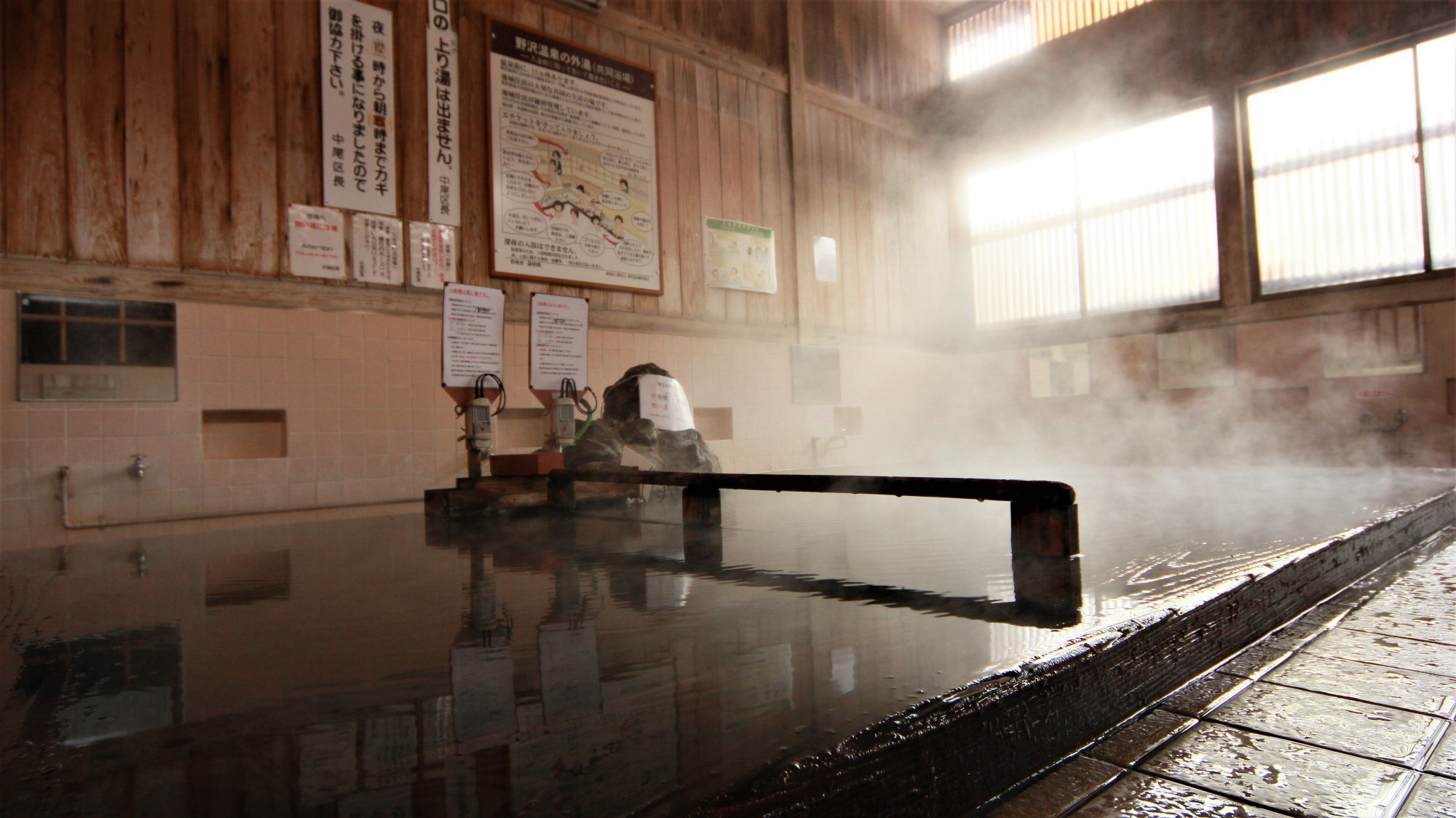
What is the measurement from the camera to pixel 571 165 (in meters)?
4.82

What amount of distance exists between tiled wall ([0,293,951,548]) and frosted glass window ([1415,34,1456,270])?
551 centimetres

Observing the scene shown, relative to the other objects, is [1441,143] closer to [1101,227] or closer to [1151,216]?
[1151,216]

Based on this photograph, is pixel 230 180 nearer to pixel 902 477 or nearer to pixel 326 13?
pixel 326 13

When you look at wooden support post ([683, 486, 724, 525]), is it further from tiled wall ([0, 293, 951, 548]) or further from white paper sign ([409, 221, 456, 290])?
white paper sign ([409, 221, 456, 290])

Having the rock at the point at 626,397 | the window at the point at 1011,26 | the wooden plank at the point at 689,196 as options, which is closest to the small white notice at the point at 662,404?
the rock at the point at 626,397

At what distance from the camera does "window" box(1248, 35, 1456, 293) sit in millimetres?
4957

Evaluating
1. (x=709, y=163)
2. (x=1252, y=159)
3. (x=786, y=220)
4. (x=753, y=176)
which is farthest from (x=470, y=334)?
(x=1252, y=159)

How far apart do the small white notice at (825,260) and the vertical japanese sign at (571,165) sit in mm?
1681

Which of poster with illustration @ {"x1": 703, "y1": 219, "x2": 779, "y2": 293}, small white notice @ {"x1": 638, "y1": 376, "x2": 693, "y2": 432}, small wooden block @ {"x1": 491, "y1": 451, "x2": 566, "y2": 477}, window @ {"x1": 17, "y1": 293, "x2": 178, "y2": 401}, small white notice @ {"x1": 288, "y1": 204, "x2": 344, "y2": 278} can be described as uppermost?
poster with illustration @ {"x1": 703, "y1": 219, "x2": 779, "y2": 293}

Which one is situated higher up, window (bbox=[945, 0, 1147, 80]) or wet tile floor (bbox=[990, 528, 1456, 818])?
window (bbox=[945, 0, 1147, 80])

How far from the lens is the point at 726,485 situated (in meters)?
2.22

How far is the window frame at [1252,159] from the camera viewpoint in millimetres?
4988

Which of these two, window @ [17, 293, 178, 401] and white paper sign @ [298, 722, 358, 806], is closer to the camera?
white paper sign @ [298, 722, 358, 806]

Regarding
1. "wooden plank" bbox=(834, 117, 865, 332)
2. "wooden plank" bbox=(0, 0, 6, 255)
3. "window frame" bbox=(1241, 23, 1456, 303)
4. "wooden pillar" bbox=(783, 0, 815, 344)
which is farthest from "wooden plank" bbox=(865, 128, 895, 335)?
"wooden plank" bbox=(0, 0, 6, 255)
